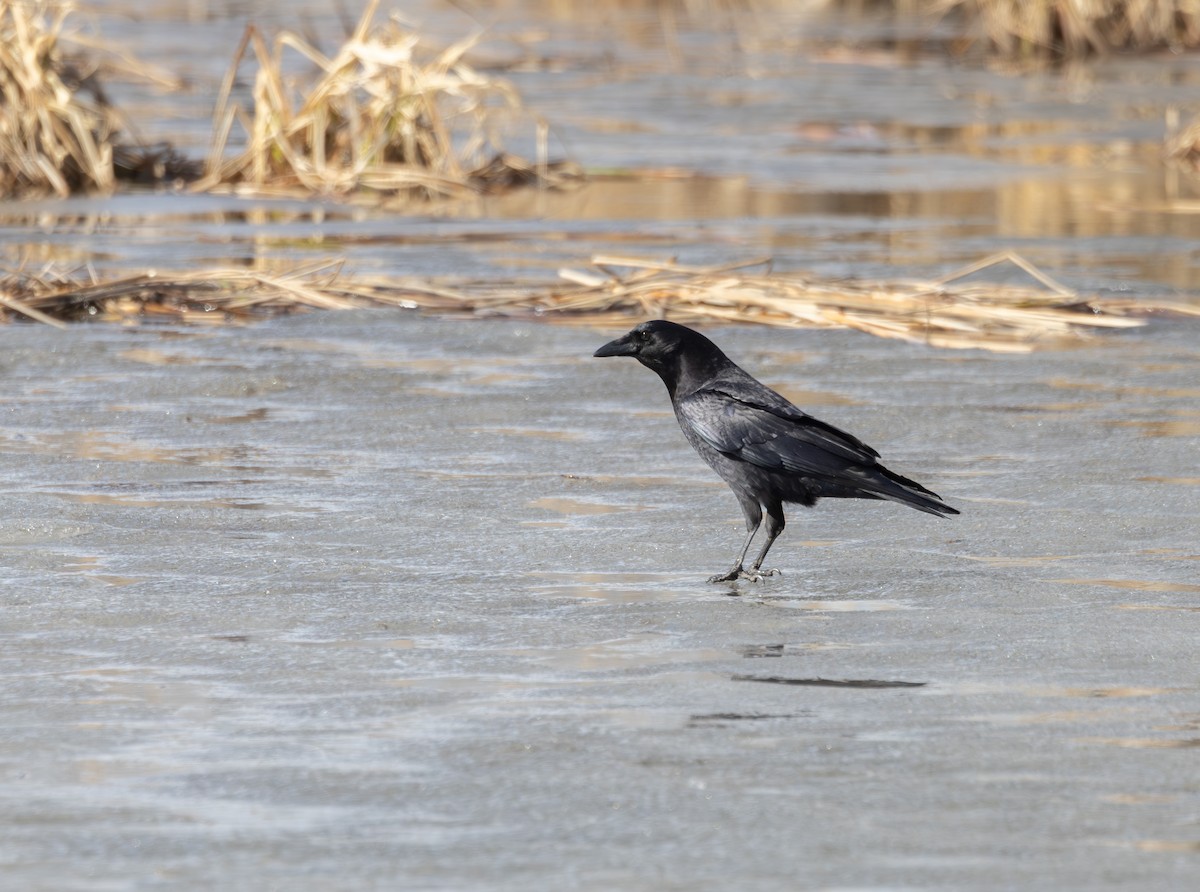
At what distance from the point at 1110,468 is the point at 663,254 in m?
5.51

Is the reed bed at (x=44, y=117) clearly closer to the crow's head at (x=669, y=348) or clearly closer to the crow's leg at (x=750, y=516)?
the crow's head at (x=669, y=348)

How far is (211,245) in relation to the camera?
40.5 feet

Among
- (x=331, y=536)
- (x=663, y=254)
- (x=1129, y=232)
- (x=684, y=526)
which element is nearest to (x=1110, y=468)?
(x=684, y=526)

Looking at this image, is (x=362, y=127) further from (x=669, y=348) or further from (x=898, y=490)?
(x=898, y=490)

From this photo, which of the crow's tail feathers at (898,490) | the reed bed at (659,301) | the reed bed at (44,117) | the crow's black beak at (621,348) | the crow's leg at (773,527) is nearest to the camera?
the crow's tail feathers at (898,490)

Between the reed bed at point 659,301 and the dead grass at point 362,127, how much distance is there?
3.73 metres

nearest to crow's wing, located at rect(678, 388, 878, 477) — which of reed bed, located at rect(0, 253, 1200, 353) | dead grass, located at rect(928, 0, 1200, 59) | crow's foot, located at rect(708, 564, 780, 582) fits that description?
crow's foot, located at rect(708, 564, 780, 582)

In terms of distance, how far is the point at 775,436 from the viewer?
5527 millimetres

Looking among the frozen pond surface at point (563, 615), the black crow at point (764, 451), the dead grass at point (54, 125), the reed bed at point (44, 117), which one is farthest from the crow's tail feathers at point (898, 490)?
the reed bed at point (44, 117)

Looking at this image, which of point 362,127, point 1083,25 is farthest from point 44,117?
point 1083,25

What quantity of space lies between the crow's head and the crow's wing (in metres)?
0.24

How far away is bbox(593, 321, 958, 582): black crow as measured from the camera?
541 centimetres

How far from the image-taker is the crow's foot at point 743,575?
5.46 metres

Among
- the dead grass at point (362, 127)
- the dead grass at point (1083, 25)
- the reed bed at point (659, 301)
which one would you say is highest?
the dead grass at point (1083, 25)
